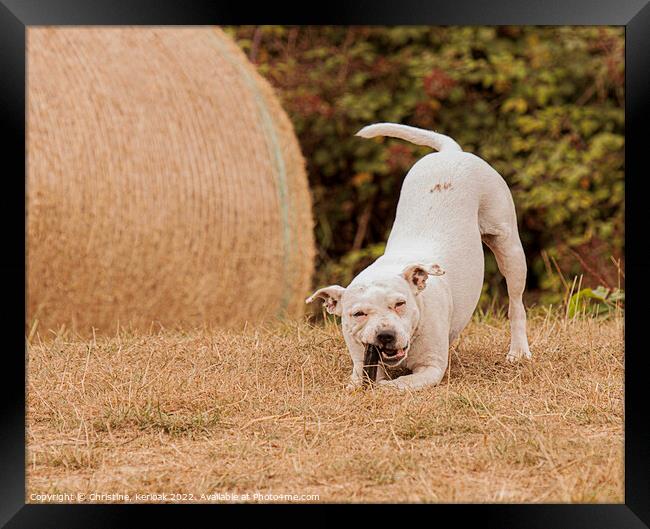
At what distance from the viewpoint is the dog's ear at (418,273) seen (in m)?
4.53

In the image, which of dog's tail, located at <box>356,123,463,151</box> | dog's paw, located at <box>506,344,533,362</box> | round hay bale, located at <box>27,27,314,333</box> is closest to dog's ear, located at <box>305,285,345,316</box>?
dog's paw, located at <box>506,344,533,362</box>

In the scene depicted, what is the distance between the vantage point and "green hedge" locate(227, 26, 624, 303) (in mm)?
10438

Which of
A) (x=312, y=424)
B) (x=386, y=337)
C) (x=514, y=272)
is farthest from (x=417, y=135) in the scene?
(x=312, y=424)

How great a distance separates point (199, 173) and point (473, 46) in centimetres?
467

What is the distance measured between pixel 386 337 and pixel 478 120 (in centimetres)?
695

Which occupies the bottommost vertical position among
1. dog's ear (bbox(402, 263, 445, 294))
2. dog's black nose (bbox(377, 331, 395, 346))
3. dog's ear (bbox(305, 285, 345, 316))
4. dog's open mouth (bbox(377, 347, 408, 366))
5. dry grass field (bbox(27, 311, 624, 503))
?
dry grass field (bbox(27, 311, 624, 503))

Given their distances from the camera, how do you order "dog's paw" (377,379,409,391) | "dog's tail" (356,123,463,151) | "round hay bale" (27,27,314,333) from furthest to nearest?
"round hay bale" (27,27,314,333) → "dog's tail" (356,123,463,151) → "dog's paw" (377,379,409,391)

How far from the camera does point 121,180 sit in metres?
7.18

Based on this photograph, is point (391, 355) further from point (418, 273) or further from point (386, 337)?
point (418, 273)

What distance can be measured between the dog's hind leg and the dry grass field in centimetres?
10

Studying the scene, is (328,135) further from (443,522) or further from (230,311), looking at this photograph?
(443,522)

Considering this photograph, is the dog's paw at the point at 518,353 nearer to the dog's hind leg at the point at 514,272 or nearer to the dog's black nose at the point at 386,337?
the dog's hind leg at the point at 514,272

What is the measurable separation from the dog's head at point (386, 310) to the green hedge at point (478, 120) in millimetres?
5615

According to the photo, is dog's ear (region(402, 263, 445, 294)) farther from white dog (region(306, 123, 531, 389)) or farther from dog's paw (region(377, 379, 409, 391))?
dog's paw (region(377, 379, 409, 391))
